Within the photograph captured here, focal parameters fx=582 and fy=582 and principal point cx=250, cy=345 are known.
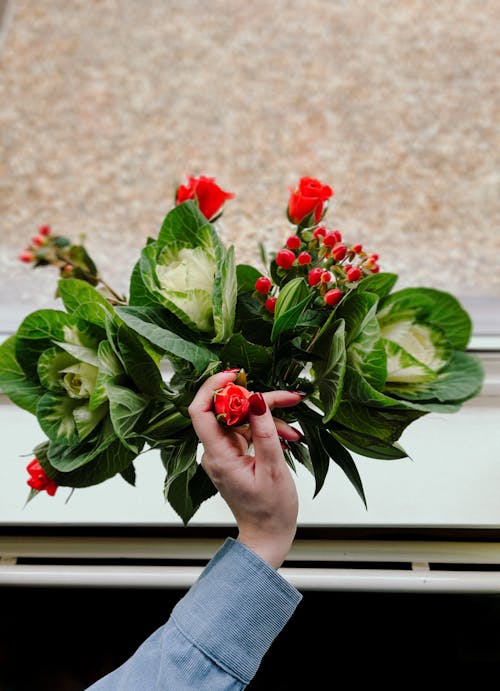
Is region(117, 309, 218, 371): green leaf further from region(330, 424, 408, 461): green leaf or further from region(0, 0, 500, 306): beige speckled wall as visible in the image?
region(0, 0, 500, 306): beige speckled wall

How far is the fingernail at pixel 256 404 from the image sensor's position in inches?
17.7

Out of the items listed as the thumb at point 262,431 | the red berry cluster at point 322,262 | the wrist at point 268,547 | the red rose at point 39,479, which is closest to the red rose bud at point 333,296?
the red berry cluster at point 322,262

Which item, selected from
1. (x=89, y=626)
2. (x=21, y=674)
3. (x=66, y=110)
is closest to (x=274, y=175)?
(x=66, y=110)

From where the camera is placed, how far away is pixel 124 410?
1.61ft

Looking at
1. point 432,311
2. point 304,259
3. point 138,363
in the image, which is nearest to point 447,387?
point 432,311

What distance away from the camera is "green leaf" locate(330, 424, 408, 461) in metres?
0.53

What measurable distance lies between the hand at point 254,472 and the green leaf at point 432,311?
12 centimetres

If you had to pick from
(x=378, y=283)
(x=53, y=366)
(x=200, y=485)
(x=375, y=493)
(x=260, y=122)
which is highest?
(x=260, y=122)

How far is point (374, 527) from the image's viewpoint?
85 cm

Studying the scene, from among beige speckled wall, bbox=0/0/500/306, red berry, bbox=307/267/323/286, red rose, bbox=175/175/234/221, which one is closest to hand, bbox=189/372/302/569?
red berry, bbox=307/267/323/286

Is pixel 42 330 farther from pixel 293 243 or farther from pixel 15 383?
pixel 293 243

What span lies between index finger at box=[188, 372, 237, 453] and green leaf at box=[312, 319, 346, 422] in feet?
0.28

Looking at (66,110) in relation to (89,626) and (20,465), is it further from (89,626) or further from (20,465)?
(89,626)

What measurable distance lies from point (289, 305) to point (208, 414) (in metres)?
0.12
